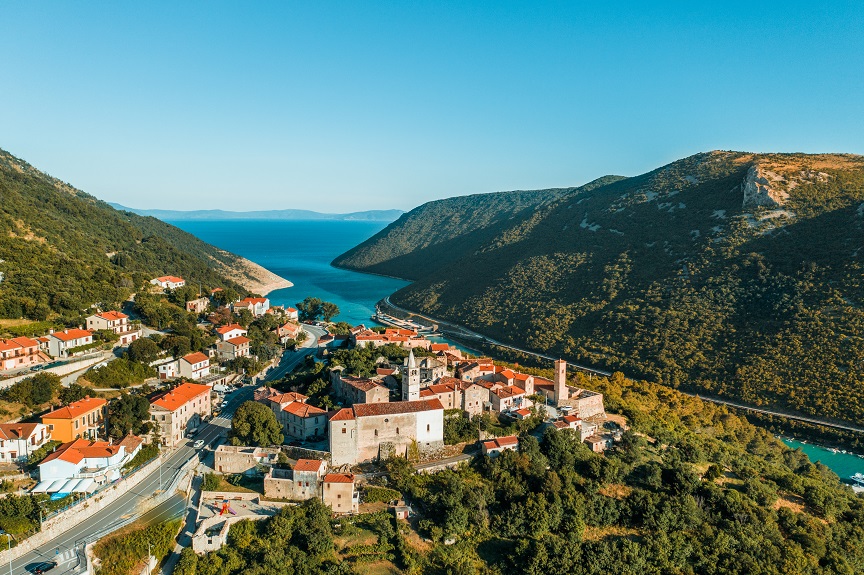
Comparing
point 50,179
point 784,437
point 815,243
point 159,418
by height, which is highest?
point 50,179

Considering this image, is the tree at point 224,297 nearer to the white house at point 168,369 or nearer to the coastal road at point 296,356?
the coastal road at point 296,356

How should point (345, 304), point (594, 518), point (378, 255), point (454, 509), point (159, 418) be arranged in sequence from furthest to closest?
point (378, 255) → point (345, 304) → point (159, 418) → point (594, 518) → point (454, 509)

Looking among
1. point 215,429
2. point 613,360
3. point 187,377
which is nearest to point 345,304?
point 613,360

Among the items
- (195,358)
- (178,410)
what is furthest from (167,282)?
(178,410)

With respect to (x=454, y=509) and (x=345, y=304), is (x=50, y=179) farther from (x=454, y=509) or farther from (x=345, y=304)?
(x=454, y=509)

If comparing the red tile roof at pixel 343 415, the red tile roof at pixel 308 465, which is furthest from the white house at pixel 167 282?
the red tile roof at pixel 308 465

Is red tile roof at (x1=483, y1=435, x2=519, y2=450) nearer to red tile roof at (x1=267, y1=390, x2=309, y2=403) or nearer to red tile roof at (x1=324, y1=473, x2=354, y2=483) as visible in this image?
red tile roof at (x1=324, y1=473, x2=354, y2=483)

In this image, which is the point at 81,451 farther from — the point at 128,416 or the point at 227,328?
the point at 227,328
